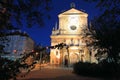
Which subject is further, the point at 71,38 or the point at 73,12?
the point at 73,12

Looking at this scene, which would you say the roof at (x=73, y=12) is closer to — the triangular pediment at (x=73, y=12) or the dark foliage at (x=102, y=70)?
the triangular pediment at (x=73, y=12)

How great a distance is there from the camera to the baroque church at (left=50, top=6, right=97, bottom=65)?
2295 inches

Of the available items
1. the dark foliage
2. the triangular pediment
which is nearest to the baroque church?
the triangular pediment

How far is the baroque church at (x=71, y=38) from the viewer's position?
58281 mm

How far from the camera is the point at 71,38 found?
60.2m

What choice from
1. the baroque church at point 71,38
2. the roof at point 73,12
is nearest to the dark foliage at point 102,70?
the baroque church at point 71,38

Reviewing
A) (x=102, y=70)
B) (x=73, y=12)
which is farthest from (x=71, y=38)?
(x=102, y=70)

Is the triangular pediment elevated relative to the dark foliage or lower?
elevated

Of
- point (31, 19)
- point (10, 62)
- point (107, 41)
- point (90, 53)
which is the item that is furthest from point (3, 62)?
point (90, 53)

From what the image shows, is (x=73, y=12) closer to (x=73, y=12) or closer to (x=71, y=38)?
(x=73, y=12)

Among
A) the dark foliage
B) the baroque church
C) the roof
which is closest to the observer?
the dark foliage

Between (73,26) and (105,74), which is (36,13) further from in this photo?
(73,26)

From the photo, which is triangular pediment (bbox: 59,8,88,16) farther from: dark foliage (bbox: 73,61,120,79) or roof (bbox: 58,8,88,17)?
dark foliage (bbox: 73,61,120,79)

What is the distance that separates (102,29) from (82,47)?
106ft
